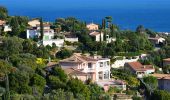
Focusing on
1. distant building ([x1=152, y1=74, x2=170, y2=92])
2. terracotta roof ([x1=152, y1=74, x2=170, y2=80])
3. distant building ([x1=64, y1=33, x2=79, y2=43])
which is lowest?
distant building ([x1=152, y1=74, x2=170, y2=92])

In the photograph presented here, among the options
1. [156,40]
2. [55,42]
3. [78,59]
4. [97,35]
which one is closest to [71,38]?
[97,35]

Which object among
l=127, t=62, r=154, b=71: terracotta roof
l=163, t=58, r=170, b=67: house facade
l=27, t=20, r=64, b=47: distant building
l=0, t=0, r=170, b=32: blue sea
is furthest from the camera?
l=0, t=0, r=170, b=32: blue sea

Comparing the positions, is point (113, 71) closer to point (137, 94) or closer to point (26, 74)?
point (137, 94)

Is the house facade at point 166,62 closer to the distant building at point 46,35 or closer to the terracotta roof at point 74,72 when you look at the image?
the distant building at point 46,35

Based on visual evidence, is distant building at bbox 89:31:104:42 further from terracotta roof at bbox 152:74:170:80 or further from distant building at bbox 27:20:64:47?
terracotta roof at bbox 152:74:170:80

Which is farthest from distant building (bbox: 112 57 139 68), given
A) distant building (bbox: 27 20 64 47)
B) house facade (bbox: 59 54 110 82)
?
distant building (bbox: 27 20 64 47)

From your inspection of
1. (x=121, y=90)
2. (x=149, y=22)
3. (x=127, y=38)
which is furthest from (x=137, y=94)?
(x=149, y=22)

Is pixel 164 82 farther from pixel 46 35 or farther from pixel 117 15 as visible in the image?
pixel 117 15

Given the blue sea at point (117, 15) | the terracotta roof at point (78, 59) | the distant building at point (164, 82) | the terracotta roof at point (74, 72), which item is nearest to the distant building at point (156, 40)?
the distant building at point (164, 82)
